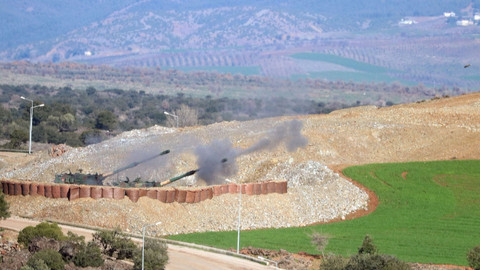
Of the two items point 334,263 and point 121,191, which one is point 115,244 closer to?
point 121,191

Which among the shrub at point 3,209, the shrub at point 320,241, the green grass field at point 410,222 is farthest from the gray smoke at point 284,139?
the shrub at point 320,241

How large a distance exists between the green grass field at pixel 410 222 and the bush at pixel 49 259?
39.8 feet

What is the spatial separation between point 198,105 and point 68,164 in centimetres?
10860

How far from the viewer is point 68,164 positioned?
88.4 meters

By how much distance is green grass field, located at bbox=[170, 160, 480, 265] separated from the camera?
6134 cm

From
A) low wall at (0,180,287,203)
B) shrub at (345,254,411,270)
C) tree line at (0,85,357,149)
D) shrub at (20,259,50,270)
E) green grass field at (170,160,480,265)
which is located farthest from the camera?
tree line at (0,85,357,149)

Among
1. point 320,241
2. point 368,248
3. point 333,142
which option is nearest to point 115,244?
point 320,241

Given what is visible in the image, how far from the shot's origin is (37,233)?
58562 mm

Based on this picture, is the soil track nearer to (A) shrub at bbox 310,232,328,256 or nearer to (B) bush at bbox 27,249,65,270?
(A) shrub at bbox 310,232,328,256

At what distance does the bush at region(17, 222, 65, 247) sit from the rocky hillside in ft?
26.0

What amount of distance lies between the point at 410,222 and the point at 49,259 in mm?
25813

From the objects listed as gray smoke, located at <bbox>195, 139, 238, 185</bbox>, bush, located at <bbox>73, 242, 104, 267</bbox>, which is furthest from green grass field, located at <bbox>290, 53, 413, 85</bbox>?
bush, located at <bbox>73, 242, 104, 267</bbox>

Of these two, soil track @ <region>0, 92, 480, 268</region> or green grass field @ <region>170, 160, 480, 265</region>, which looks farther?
soil track @ <region>0, 92, 480, 268</region>

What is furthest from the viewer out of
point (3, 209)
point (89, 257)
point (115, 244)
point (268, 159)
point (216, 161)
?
point (268, 159)
